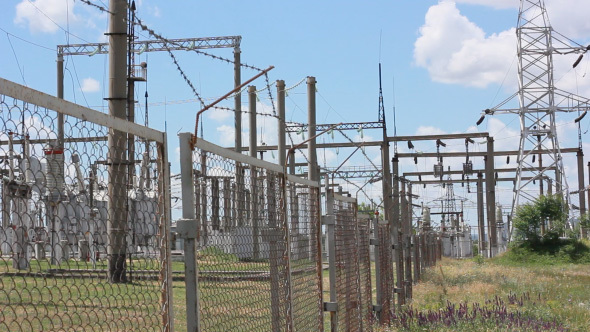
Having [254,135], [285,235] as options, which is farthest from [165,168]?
[254,135]

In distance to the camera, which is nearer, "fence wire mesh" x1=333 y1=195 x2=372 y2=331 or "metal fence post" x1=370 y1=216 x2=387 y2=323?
"fence wire mesh" x1=333 y1=195 x2=372 y2=331

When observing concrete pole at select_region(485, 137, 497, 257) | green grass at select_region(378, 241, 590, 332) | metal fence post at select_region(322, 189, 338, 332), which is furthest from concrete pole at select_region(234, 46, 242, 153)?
metal fence post at select_region(322, 189, 338, 332)

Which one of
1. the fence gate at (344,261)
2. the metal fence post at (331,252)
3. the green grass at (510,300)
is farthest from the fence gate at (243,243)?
the green grass at (510,300)

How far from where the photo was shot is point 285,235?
227 inches

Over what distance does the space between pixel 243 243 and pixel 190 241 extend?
0.97m

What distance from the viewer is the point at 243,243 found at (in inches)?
183

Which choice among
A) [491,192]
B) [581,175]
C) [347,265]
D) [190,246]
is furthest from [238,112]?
[190,246]

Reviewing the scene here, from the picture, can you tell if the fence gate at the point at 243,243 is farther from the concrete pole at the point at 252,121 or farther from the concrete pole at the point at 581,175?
the concrete pole at the point at 581,175

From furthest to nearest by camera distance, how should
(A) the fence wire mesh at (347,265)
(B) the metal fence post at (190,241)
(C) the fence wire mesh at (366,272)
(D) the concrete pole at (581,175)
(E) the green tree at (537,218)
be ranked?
(D) the concrete pole at (581,175)
(E) the green tree at (537,218)
(C) the fence wire mesh at (366,272)
(A) the fence wire mesh at (347,265)
(B) the metal fence post at (190,241)

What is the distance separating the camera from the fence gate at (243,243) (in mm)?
→ 3783

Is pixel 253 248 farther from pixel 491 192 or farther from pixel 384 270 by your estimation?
pixel 491 192

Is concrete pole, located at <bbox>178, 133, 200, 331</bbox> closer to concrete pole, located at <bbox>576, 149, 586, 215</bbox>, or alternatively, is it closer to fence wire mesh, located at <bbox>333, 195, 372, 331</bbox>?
fence wire mesh, located at <bbox>333, 195, 372, 331</bbox>

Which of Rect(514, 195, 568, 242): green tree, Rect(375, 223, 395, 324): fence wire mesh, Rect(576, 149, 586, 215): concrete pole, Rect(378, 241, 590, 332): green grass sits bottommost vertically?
Rect(378, 241, 590, 332): green grass

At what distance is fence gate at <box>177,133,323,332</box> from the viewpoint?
12.4ft
